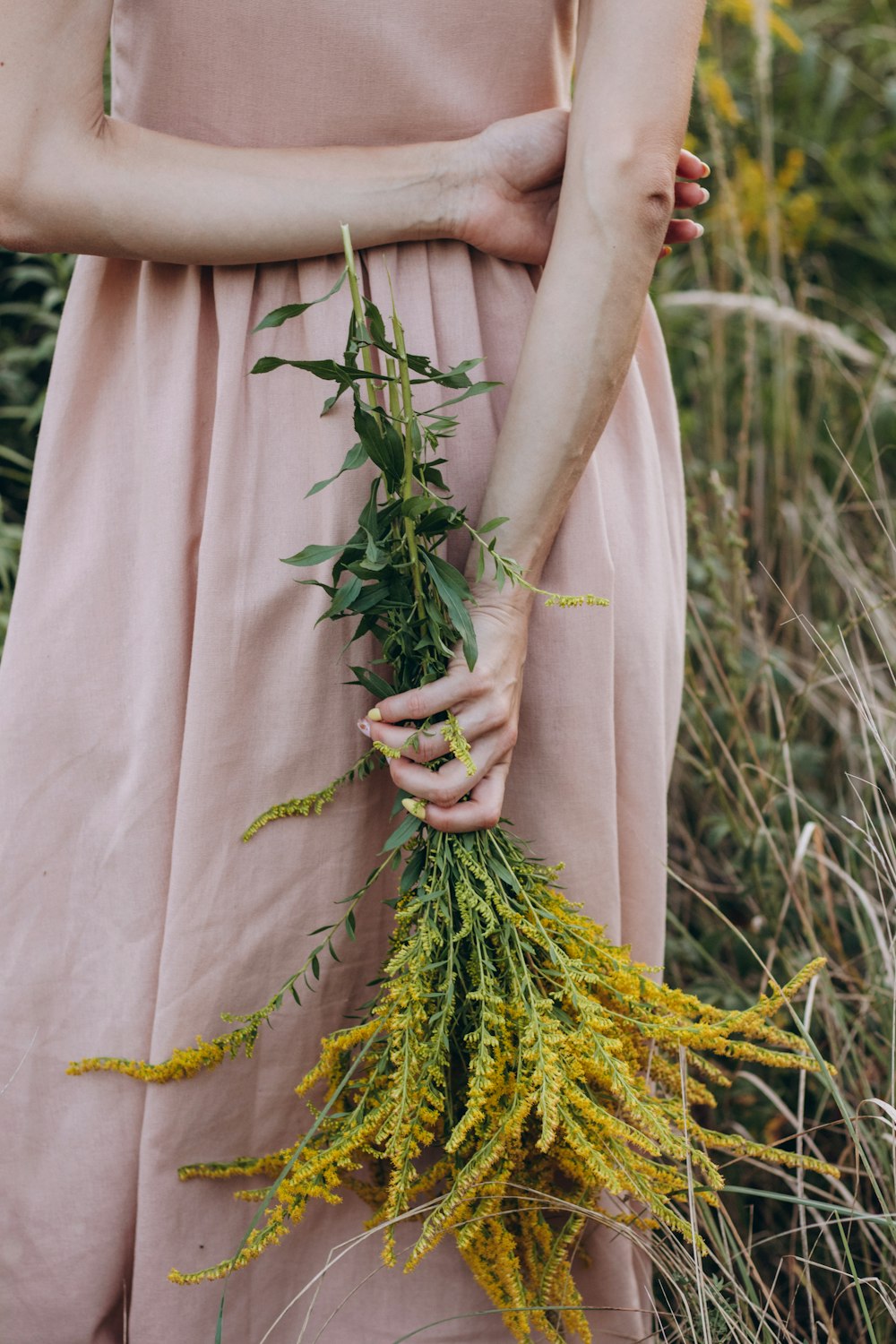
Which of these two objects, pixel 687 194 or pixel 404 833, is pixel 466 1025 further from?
pixel 687 194

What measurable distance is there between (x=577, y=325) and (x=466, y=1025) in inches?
26.1

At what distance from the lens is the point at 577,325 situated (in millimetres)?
1034

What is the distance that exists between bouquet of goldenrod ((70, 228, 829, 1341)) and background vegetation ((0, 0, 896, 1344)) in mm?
132

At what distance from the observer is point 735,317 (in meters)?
3.13

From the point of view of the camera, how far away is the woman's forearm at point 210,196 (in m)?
1.02

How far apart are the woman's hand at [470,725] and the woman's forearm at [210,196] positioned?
0.39 m

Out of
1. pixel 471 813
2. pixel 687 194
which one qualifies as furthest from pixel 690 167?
pixel 471 813

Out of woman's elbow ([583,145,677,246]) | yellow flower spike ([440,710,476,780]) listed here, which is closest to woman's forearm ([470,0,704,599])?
woman's elbow ([583,145,677,246])

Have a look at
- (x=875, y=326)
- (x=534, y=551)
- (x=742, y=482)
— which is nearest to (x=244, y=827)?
(x=534, y=551)

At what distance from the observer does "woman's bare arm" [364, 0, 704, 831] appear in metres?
1.00

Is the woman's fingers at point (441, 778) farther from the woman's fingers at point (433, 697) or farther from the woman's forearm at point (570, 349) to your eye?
the woman's forearm at point (570, 349)

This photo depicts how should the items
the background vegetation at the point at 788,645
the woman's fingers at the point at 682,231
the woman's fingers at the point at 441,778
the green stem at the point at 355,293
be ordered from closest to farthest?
the green stem at the point at 355,293
the woman's fingers at the point at 441,778
the woman's fingers at the point at 682,231
the background vegetation at the point at 788,645

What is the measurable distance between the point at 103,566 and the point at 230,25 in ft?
Answer: 1.76

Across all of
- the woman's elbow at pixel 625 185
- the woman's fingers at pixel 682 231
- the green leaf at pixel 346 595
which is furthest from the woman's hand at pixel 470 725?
the woman's fingers at pixel 682 231
